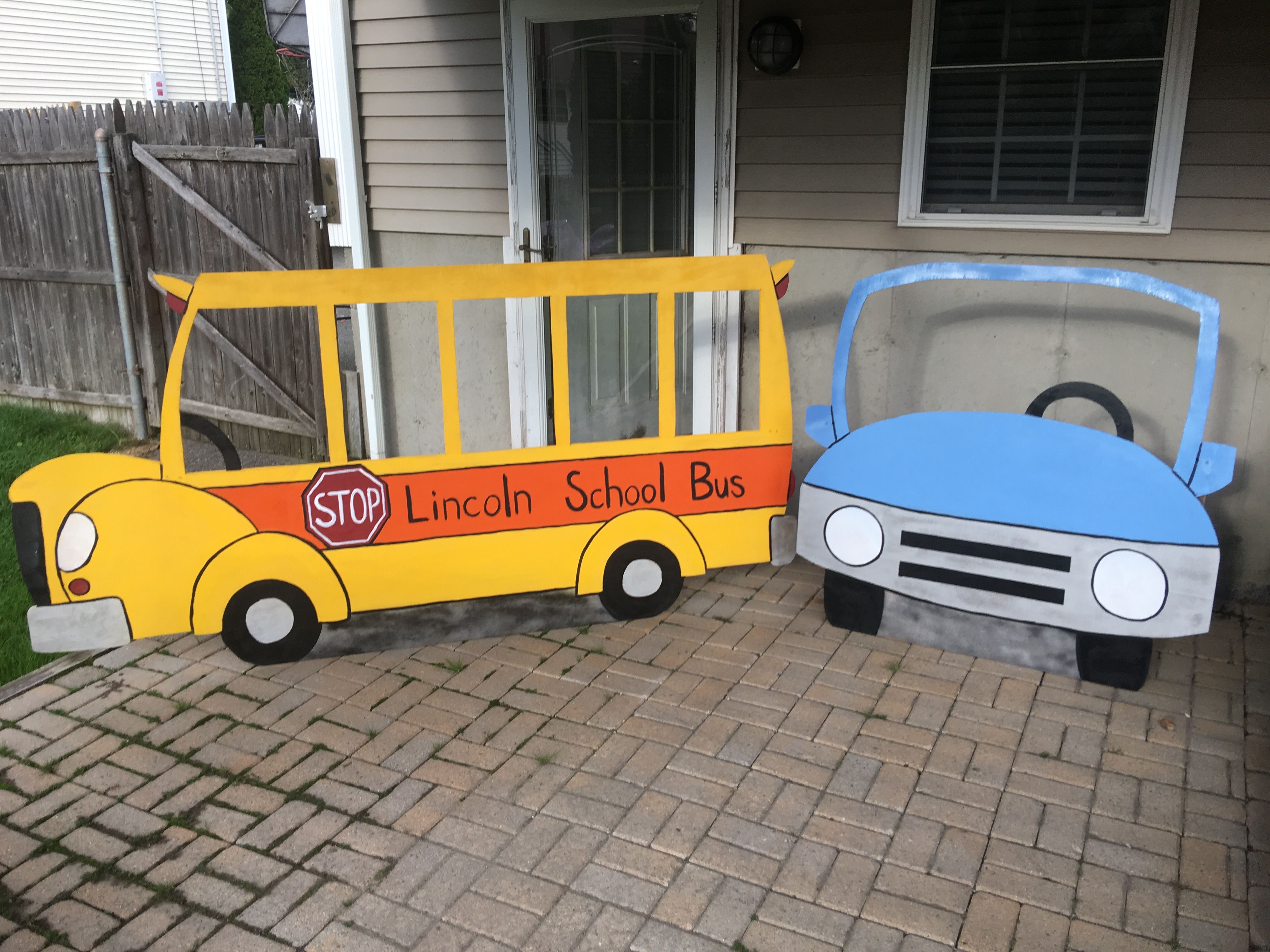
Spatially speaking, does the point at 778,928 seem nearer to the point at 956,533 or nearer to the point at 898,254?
the point at 956,533

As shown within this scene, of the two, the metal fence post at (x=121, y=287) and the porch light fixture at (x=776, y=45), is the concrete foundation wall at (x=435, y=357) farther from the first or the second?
the metal fence post at (x=121, y=287)

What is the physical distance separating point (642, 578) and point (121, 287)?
15.9 ft

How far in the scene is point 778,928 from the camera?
8.91 feet

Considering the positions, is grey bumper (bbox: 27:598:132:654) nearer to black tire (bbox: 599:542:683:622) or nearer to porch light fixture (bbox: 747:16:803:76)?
black tire (bbox: 599:542:683:622)

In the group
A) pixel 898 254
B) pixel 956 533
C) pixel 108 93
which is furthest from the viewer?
pixel 108 93

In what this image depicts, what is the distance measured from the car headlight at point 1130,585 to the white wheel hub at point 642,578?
5.80ft

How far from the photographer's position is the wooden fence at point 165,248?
6.45 m

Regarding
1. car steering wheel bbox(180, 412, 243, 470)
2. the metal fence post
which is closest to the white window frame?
car steering wheel bbox(180, 412, 243, 470)

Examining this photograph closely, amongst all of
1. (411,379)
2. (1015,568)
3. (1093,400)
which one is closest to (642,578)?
(1015,568)

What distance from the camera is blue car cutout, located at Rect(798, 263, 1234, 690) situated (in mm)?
3686

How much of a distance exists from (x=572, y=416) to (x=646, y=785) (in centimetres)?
307

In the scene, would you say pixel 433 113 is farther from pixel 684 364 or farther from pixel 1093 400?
pixel 1093 400

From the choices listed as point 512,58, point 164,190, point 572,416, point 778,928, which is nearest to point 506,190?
point 512,58

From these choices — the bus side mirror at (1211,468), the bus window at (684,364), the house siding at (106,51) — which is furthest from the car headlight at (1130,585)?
the house siding at (106,51)
